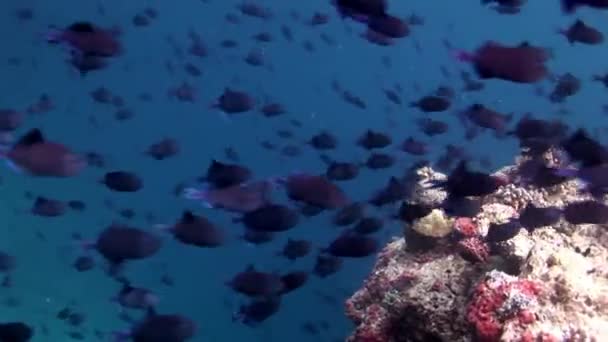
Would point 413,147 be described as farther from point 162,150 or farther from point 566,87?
point 162,150

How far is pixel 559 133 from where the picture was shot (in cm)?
791

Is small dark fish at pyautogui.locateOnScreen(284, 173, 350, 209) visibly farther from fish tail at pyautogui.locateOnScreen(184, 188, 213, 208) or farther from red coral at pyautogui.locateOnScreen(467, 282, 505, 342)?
red coral at pyautogui.locateOnScreen(467, 282, 505, 342)

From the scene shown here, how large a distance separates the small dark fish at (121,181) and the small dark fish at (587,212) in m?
5.22

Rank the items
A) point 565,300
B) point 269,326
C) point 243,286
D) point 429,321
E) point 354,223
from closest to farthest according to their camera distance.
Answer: point 565,300 < point 429,321 < point 243,286 < point 354,223 < point 269,326

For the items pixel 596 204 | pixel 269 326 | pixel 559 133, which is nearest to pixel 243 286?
pixel 596 204

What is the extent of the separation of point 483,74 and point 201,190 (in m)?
2.74

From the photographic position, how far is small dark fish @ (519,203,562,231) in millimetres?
6402

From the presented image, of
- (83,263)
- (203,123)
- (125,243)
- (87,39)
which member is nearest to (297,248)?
(125,243)

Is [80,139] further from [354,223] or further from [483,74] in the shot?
[483,74]

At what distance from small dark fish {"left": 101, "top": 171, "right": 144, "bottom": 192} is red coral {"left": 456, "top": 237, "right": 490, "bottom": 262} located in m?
4.25

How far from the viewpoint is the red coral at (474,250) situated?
6703 mm

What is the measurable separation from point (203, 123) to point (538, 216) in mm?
54788

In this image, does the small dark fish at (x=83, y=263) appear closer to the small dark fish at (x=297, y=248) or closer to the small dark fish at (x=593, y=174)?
the small dark fish at (x=297, y=248)

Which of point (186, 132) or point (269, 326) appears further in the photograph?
point (186, 132)
